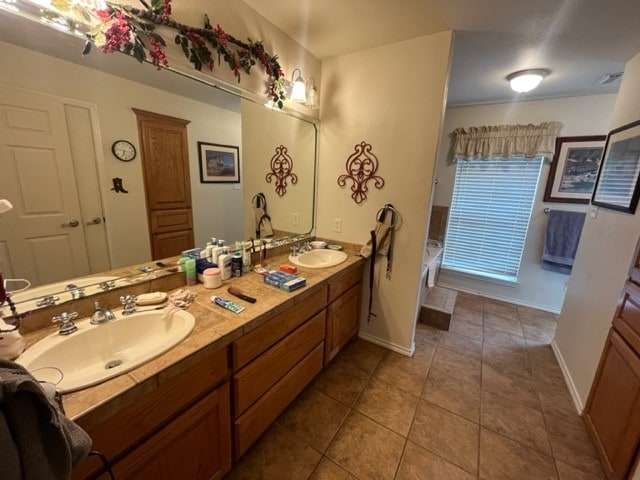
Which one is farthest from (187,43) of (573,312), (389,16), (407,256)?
(573,312)

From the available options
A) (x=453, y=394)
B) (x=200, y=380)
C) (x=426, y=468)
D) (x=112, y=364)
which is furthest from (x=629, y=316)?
(x=112, y=364)

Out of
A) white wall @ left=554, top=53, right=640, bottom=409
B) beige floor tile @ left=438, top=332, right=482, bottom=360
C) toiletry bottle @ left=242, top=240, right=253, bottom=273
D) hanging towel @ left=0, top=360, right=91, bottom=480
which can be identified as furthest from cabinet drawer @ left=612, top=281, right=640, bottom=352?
hanging towel @ left=0, top=360, right=91, bottom=480

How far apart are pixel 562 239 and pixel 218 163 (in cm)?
355

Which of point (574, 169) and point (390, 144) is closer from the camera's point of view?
point (390, 144)

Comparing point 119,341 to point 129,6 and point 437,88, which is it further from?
point 437,88

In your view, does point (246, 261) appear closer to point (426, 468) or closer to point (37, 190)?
point (37, 190)

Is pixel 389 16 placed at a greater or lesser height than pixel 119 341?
greater

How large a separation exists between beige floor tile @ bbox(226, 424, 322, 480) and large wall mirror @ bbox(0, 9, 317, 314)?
3.77 ft

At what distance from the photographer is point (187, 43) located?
135 cm

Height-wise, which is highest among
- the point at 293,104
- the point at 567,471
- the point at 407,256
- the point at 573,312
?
the point at 293,104

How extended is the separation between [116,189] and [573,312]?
317cm

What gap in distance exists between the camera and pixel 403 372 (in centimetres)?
210

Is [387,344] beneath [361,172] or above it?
beneath

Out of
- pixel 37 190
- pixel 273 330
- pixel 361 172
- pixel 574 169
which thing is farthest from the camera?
pixel 574 169
